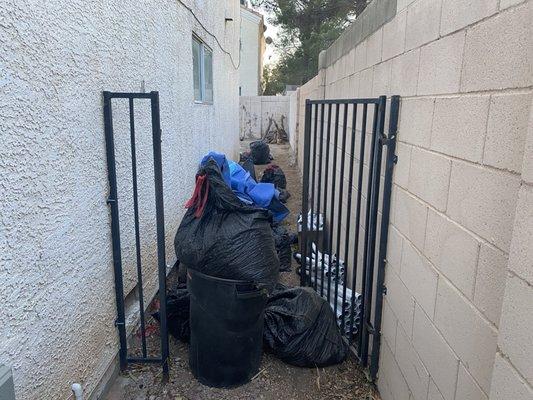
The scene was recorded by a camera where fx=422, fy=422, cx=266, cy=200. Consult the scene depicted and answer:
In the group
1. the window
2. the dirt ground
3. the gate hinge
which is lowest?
the dirt ground

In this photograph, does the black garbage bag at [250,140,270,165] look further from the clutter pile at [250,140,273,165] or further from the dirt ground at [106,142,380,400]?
the dirt ground at [106,142,380,400]

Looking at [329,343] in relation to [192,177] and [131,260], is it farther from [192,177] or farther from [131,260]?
[192,177]

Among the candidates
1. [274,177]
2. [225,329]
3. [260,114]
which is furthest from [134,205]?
[260,114]

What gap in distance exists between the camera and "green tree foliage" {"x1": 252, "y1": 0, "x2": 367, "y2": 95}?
1823 centimetres

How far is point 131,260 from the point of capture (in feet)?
9.04

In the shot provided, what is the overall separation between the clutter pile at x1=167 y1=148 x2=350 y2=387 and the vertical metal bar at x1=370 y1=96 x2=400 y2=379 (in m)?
0.31

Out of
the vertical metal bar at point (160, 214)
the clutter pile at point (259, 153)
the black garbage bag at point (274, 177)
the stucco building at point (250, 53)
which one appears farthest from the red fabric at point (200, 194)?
the stucco building at point (250, 53)

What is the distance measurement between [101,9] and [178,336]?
6.85ft

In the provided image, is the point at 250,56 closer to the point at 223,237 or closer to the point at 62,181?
the point at 223,237

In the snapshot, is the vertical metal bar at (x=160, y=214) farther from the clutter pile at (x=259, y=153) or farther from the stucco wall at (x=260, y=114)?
the stucco wall at (x=260, y=114)

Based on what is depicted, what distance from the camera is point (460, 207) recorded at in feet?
4.90

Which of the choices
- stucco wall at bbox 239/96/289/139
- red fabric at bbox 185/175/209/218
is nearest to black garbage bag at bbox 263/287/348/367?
red fabric at bbox 185/175/209/218

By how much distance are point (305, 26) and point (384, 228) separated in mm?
19442

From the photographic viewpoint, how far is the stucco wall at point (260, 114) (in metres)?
18.4
